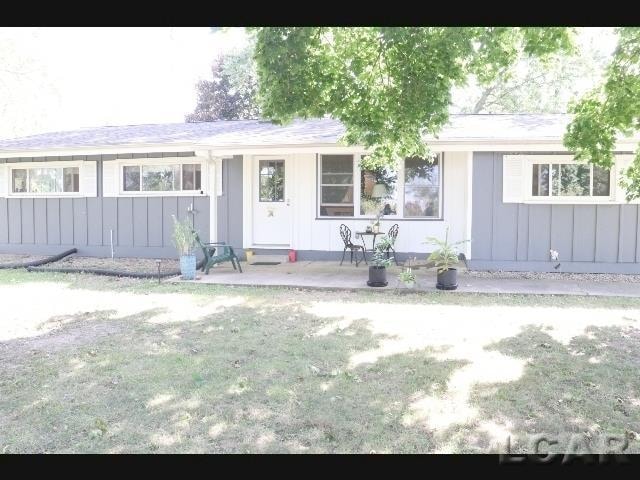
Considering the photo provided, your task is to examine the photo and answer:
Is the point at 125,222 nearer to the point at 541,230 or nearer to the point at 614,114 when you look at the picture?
the point at 541,230

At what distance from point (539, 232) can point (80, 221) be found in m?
10.2

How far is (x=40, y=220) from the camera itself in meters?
12.8

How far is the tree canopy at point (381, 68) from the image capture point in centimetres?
565

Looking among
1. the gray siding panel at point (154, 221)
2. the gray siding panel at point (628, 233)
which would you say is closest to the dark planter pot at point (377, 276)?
the gray siding panel at point (628, 233)

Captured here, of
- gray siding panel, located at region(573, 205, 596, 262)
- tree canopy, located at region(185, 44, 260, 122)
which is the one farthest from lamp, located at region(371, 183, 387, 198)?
tree canopy, located at region(185, 44, 260, 122)

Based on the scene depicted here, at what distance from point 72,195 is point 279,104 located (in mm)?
8272

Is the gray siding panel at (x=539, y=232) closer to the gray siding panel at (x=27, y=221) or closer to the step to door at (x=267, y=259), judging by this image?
the step to door at (x=267, y=259)

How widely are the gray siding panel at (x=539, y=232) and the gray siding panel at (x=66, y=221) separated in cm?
1027

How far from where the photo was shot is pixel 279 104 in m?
6.22

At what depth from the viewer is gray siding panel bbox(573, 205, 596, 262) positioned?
973 centimetres

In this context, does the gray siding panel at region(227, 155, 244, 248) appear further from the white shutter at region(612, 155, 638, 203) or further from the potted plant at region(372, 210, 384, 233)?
the white shutter at region(612, 155, 638, 203)

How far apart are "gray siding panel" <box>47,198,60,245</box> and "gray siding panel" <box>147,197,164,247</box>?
8.24 feet
